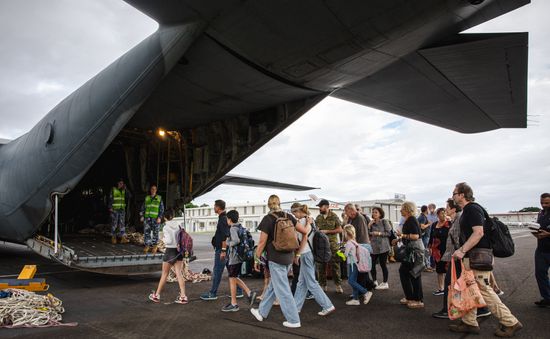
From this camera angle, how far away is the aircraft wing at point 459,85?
5250 millimetres

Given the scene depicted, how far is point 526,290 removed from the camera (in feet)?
22.6

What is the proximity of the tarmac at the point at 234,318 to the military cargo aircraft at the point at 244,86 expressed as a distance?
114 cm

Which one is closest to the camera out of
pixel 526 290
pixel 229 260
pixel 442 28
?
pixel 442 28

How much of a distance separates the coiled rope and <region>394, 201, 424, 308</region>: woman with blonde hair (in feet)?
15.6

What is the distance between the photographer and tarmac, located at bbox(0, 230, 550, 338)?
429 centimetres

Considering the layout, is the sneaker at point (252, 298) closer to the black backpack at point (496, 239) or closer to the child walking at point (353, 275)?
the child walking at point (353, 275)

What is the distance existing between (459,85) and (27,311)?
25.0 feet

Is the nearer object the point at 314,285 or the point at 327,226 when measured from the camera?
the point at 314,285

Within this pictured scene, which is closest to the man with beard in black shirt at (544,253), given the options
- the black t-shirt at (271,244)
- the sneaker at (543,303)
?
the sneaker at (543,303)

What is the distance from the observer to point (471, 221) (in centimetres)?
428

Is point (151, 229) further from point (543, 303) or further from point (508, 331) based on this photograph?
point (543, 303)

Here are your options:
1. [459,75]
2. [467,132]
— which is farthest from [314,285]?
[467,132]

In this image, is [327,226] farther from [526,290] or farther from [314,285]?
[526,290]

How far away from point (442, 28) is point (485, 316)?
399 cm
